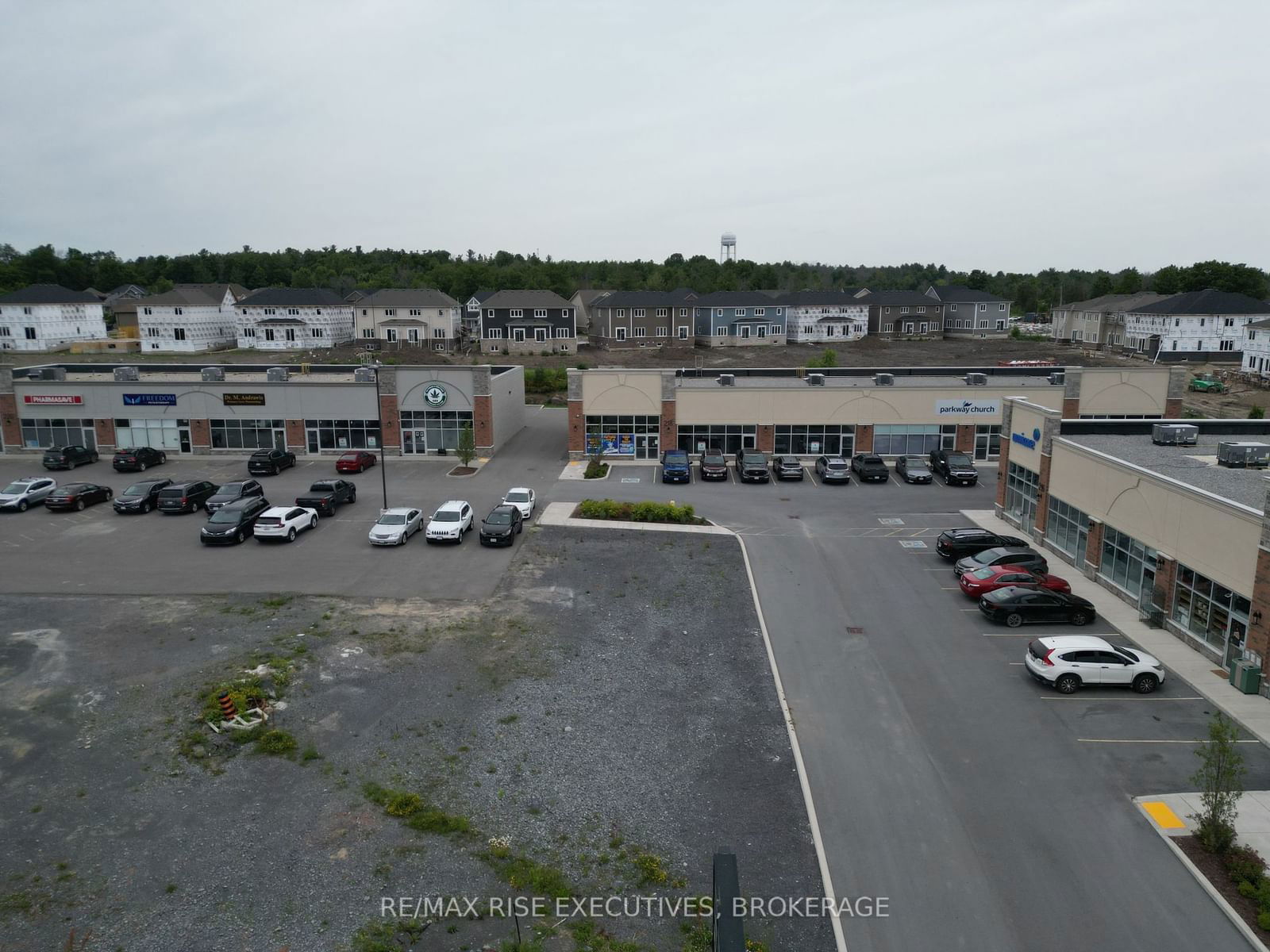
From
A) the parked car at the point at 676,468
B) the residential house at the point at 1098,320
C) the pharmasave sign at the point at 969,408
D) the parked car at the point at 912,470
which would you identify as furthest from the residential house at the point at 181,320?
the residential house at the point at 1098,320

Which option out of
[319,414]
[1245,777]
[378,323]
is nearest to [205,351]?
[378,323]

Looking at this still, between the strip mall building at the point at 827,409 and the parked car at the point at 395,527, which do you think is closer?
the parked car at the point at 395,527

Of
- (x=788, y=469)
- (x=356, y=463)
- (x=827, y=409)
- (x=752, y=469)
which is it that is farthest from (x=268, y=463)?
(x=827, y=409)

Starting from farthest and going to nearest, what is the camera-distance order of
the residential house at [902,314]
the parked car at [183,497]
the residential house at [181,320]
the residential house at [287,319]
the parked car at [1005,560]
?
1. the residential house at [902,314]
2. the residential house at [181,320]
3. the residential house at [287,319]
4. the parked car at [183,497]
5. the parked car at [1005,560]

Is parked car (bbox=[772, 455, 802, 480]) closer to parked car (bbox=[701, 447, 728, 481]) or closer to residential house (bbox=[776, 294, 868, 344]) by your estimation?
parked car (bbox=[701, 447, 728, 481])

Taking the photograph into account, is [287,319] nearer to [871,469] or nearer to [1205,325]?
[871,469]

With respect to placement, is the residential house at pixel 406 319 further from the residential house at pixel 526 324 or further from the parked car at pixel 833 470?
the parked car at pixel 833 470

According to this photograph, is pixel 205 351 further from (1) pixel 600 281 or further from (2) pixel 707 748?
(2) pixel 707 748
